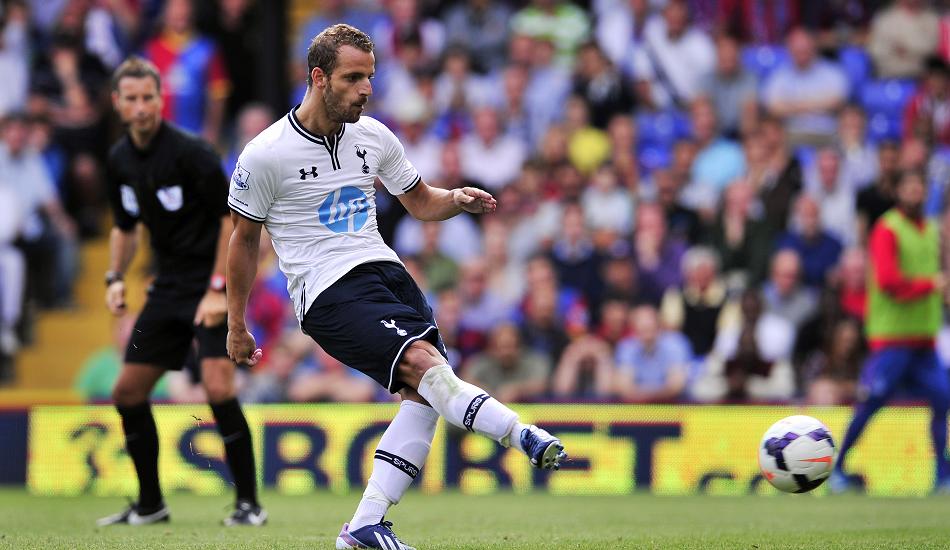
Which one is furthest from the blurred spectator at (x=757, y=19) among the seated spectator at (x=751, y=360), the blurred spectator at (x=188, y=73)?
the blurred spectator at (x=188, y=73)

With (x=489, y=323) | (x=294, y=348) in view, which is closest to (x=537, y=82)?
(x=489, y=323)

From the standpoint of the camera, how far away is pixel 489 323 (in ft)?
48.5

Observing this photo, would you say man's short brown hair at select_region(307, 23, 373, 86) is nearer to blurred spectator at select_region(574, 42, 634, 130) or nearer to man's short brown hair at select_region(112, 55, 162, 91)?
man's short brown hair at select_region(112, 55, 162, 91)

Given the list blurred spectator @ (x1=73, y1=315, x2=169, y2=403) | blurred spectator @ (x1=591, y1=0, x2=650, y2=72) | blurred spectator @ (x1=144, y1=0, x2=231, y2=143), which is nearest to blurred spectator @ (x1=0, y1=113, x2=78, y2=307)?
blurred spectator @ (x1=73, y1=315, x2=169, y2=403)

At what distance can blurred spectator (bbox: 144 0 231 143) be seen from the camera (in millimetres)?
16891

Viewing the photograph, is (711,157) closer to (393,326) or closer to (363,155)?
(363,155)

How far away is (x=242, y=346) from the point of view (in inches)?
271

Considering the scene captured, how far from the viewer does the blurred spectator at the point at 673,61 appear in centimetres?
1661

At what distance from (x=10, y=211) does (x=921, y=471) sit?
33.3 feet

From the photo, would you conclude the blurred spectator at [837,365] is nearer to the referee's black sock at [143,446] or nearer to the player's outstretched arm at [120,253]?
the referee's black sock at [143,446]

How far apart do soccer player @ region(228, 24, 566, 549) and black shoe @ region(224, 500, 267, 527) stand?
2.20m

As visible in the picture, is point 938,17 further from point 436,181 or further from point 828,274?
point 436,181

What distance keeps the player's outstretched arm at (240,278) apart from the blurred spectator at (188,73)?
1031 cm

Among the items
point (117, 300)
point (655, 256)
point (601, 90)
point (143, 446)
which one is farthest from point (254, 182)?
point (601, 90)
